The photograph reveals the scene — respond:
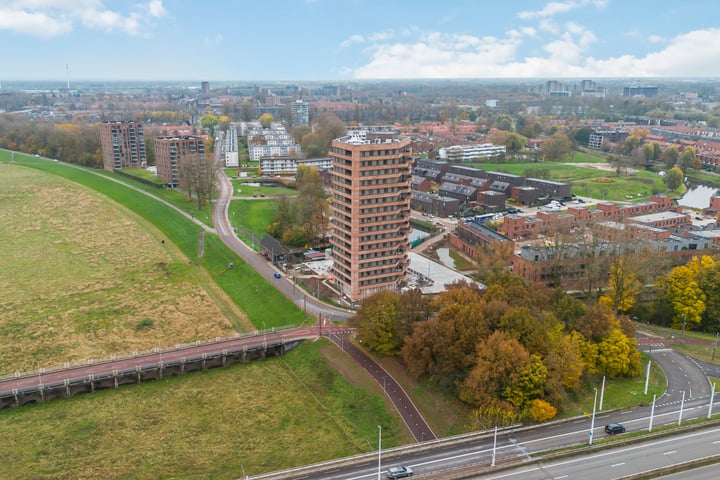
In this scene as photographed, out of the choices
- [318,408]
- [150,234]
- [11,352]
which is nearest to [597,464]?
[318,408]

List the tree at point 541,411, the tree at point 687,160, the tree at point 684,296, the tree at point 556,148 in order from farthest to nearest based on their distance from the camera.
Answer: the tree at point 556,148, the tree at point 687,160, the tree at point 684,296, the tree at point 541,411

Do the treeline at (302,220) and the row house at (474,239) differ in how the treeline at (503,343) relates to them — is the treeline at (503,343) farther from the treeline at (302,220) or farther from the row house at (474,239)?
the treeline at (302,220)

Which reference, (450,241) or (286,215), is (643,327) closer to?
(450,241)

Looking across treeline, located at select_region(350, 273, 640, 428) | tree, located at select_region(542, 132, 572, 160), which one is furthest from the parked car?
tree, located at select_region(542, 132, 572, 160)

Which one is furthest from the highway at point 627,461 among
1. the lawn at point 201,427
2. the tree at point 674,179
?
the tree at point 674,179

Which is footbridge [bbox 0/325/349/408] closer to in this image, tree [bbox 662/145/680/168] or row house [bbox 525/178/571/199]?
row house [bbox 525/178/571/199]

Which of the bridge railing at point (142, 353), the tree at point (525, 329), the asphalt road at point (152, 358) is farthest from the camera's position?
the bridge railing at point (142, 353)
